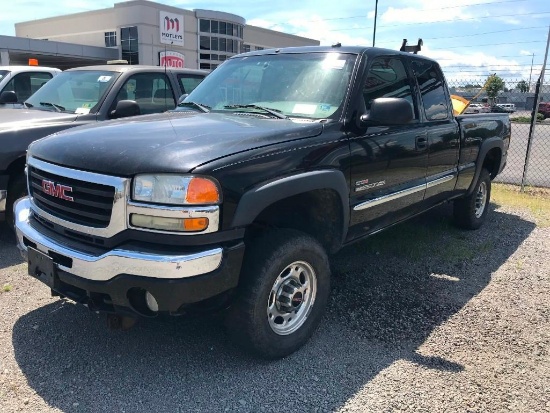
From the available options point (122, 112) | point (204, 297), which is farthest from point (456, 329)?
point (122, 112)

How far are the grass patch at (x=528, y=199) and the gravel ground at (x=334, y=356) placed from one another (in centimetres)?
282

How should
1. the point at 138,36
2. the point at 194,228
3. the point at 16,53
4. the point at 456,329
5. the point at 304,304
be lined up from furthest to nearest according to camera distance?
the point at 138,36 < the point at 16,53 < the point at 456,329 < the point at 304,304 < the point at 194,228

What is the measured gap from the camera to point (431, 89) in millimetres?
4879

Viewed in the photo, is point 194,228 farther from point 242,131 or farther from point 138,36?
point 138,36

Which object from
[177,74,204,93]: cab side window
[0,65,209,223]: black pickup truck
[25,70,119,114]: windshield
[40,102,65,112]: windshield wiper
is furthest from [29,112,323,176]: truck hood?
[177,74,204,93]: cab side window

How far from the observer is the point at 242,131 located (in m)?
3.10

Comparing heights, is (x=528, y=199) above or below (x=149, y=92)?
below

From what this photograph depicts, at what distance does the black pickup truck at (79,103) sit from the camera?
5.02 metres

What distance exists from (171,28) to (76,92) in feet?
145

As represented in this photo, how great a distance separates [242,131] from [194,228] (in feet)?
2.64

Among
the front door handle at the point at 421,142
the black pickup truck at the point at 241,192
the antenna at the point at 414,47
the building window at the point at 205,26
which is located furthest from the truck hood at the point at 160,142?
the building window at the point at 205,26

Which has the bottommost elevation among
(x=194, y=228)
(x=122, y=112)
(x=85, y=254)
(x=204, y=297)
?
(x=204, y=297)

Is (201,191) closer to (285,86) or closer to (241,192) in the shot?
(241,192)

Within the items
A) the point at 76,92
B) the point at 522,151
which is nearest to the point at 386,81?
the point at 76,92
